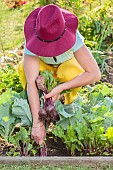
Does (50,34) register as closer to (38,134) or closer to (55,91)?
(55,91)

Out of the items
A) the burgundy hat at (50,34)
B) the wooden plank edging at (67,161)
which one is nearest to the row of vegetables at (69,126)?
the wooden plank edging at (67,161)

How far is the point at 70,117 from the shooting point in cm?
365

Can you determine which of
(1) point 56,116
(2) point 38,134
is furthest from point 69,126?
(2) point 38,134

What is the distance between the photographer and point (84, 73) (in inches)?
143

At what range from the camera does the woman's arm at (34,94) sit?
362 centimetres

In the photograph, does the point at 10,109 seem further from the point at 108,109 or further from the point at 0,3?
the point at 0,3

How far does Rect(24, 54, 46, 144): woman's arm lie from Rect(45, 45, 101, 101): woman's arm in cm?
11

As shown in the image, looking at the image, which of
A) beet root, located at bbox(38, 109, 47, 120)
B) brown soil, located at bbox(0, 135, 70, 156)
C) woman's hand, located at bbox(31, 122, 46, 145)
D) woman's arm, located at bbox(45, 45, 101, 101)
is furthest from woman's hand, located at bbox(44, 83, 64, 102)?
brown soil, located at bbox(0, 135, 70, 156)

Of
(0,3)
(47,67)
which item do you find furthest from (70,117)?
(0,3)

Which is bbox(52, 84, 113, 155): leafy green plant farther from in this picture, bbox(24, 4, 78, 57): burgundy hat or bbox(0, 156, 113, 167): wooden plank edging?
bbox(24, 4, 78, 57): burgundy hat

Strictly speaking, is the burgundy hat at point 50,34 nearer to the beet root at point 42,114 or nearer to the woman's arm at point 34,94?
the woman's arm at point 34,94

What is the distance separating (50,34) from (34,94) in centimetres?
51

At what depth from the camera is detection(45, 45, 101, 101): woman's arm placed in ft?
11.7

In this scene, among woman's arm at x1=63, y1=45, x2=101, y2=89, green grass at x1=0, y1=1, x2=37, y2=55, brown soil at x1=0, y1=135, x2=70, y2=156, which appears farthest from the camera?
green grass at x1=0, y1=1, x2=37, y2=55
